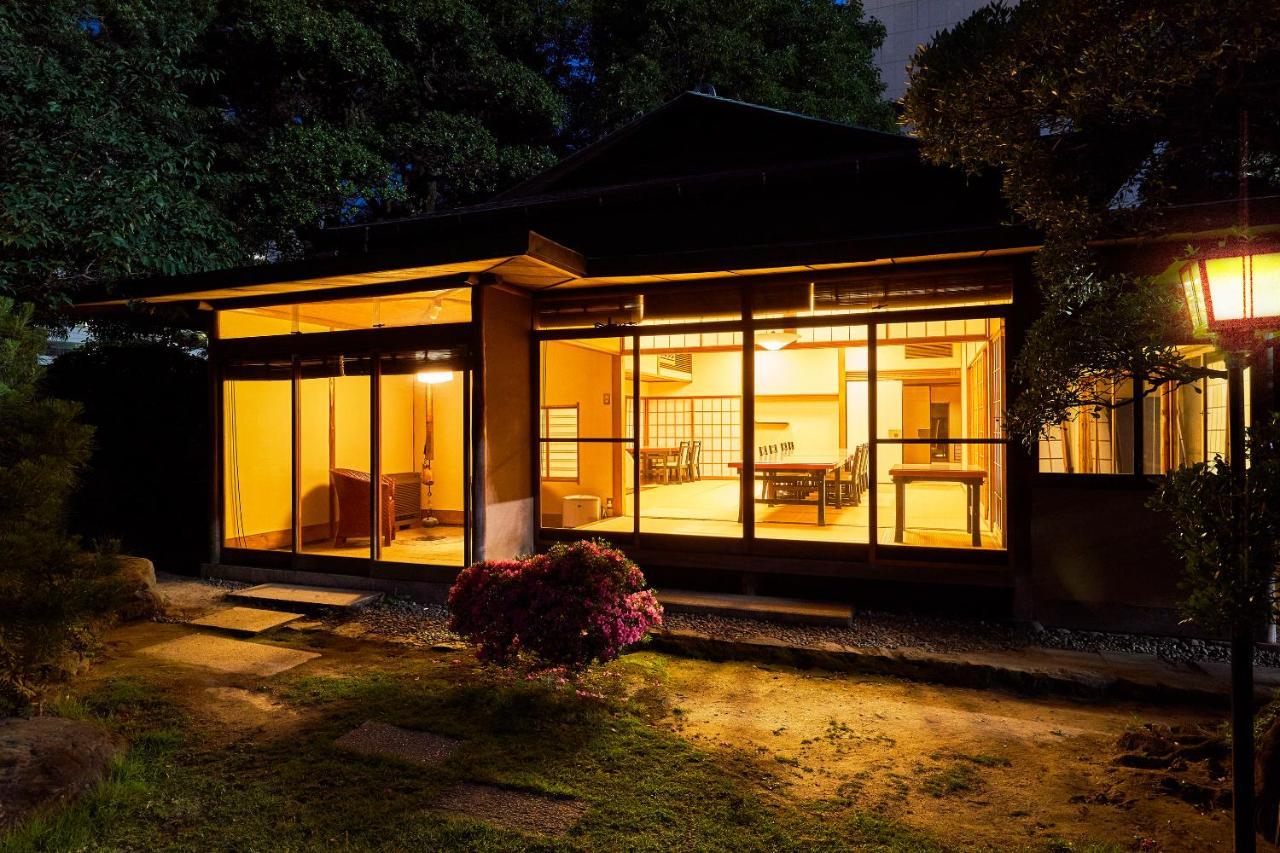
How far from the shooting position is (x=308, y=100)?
12.6 m

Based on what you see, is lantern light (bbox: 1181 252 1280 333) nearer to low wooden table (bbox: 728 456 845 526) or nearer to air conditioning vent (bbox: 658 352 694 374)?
low wooden table (bbox: 728 456 845 526)

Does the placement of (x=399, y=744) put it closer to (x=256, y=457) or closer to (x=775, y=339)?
(x=256, y=457)

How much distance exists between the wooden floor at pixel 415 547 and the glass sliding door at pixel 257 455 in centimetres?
52

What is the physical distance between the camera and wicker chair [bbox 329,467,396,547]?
8.34 m

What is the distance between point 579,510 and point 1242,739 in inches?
263

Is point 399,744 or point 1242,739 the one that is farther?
point 399,744

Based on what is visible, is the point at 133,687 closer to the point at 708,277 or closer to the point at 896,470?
the point at 708,277

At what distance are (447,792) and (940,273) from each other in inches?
208

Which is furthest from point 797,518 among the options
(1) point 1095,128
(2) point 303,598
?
(1) point 1095,128

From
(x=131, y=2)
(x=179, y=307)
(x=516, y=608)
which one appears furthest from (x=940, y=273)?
(x=131, y=2)

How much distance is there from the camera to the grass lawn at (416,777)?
2965 mm

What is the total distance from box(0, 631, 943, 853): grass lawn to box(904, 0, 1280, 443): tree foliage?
228 centimetres

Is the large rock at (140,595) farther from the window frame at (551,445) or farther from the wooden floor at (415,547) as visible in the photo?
the window frame at (551,445)

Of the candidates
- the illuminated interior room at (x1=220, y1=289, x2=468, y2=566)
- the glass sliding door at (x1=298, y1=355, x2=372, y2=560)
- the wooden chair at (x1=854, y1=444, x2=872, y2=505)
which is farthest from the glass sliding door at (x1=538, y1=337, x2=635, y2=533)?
the wooden chair at (x1=854, y1=444, x2=872, y2=505)
